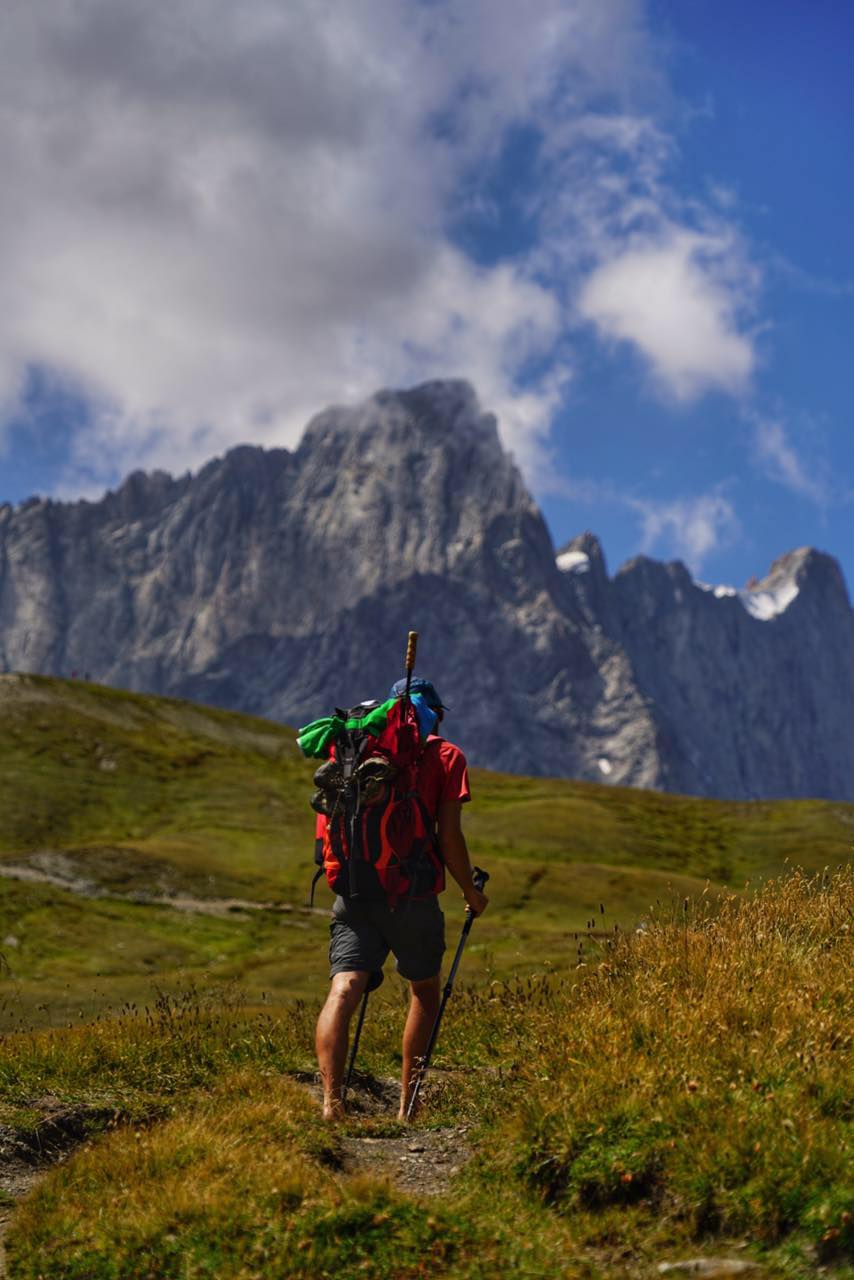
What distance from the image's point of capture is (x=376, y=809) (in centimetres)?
873

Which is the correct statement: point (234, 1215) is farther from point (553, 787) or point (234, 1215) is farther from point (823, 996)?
point (553, 787)

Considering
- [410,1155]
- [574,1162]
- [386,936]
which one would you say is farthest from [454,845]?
[574,1162]

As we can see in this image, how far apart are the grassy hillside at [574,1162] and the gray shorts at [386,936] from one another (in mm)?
1023

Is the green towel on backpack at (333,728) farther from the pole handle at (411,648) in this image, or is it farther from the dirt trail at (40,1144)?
the dirt trail at (40,1144)

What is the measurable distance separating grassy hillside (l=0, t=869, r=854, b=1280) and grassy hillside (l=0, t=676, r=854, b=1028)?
6732 mm

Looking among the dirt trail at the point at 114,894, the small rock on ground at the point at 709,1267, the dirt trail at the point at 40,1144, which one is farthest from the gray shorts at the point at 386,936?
the dirt trail at the point at 114,894

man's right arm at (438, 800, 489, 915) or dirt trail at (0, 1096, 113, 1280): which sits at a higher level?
man's right arm at (438, 800, 489, 915)

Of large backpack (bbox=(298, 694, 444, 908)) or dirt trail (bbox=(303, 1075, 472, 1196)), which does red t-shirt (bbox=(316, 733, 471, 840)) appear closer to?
large backpack (bbox=(298, 694, 444, 908))

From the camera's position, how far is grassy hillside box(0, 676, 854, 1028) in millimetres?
22906

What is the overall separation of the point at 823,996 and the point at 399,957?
10.1 ft

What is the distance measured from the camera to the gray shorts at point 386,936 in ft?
28.9

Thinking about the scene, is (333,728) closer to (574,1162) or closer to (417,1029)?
(417,1029)

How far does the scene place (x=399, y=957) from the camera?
885cm

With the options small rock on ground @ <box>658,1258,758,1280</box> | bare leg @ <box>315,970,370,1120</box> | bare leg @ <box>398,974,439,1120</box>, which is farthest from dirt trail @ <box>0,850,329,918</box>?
small rock on ground @ <box>658,1258,758,1280</box>
